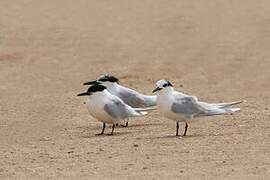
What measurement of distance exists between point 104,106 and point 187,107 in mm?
1135

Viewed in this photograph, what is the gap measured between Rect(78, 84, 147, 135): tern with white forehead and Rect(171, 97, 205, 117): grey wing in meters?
0.92

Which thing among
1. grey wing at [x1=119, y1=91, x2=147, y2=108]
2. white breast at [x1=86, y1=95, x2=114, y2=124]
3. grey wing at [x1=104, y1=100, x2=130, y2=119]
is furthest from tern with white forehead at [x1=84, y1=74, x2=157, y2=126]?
white breast at [x1=86, y1=95, x2=114, y2=124]

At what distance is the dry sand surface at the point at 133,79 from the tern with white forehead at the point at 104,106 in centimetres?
25

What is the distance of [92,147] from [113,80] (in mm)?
3082

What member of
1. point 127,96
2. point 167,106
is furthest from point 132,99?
point 167,106

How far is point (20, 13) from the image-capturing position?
99.2ft

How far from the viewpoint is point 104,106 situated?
1294cm

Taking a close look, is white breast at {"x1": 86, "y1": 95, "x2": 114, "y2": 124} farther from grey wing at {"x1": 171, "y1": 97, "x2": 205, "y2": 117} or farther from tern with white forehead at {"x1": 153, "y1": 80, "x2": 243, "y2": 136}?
grey wing at {"x1": 171, "y1": 97, "x2": 205, "y2": 117}

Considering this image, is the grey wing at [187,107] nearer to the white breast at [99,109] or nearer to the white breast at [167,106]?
the white breast at [167,106]

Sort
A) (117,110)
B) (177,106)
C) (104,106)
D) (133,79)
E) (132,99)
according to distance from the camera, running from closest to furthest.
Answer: (177,106) → (104,106) → (117,110) → (132,99) → (133,79)

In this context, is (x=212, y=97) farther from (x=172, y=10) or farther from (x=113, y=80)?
(x=172, y=10)

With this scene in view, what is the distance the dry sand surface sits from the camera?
10227mm

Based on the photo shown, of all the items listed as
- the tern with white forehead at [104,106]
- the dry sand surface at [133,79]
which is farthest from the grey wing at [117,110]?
the dry sand surface at [133,79]

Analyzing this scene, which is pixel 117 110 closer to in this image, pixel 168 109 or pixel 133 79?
pixel 168 109
